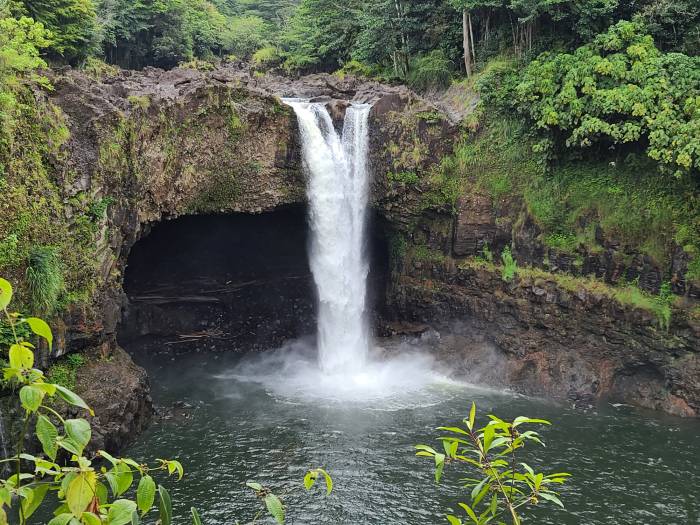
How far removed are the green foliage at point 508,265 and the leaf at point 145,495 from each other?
2021 cm

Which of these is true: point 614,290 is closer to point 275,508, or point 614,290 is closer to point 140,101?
point 140,101

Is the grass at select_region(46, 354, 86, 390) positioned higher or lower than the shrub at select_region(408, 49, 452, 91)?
lower

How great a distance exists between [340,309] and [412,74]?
11.7 m

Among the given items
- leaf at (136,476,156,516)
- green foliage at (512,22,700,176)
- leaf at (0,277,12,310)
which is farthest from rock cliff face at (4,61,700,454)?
leaf at (0,277,12,310)

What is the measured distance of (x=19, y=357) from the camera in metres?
2.44

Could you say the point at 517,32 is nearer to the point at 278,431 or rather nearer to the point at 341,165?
the point at 341,165

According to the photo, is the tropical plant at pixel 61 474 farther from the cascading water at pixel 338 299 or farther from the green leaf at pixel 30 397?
the cascading water at pixel 338 299

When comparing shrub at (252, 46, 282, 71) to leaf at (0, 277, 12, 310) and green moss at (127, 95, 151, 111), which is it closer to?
green moss at (127, 95, 151, 111)

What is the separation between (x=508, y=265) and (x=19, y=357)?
68.0 feet

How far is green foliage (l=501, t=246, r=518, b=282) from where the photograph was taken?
2184cm

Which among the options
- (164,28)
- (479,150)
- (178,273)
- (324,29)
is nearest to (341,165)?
(479,150)

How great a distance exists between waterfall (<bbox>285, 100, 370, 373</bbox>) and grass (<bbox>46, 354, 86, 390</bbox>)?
32.4 ft

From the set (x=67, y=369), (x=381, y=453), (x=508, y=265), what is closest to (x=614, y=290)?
(x=508, y=265)

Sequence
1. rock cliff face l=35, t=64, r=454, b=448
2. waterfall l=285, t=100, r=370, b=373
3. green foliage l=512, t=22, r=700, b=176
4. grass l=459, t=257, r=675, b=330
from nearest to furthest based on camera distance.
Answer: rock cliff face l=35, t=64, r=454, b=448 < green foliage l=512, t=22, r=700, b=176 < grass l=459, t=257, r=675, b=330 < waterfall l=285, t=100, r=370, b=373
